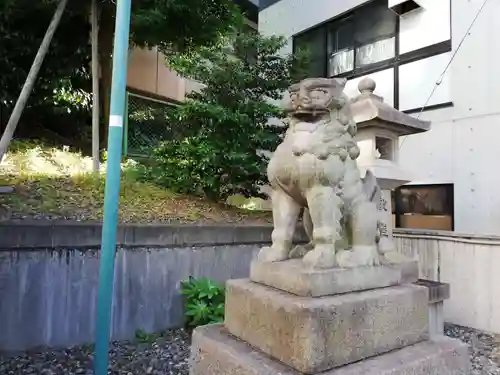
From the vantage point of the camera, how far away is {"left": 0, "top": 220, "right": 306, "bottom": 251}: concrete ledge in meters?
3.21

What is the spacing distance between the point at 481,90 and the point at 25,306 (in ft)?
20.3

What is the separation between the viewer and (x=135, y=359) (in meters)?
3.25

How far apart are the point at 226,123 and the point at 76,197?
2.00m

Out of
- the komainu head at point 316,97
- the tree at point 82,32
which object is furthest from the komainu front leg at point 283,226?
the tree at point 82,32

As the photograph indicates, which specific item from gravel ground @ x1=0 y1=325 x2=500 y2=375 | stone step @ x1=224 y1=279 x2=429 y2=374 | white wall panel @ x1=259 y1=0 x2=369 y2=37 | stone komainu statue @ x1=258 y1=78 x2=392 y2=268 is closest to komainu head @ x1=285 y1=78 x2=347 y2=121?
stone komainu statue @ x1=258 y1=78 x2=392 y2=268

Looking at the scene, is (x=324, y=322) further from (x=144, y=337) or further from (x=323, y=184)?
(x=144, y=337)

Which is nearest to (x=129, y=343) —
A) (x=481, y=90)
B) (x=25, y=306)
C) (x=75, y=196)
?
(x=25, y=306)

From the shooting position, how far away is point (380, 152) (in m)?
4.13

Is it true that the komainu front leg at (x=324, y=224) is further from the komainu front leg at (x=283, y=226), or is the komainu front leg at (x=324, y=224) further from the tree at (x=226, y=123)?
the tree at (x=226, y=123)

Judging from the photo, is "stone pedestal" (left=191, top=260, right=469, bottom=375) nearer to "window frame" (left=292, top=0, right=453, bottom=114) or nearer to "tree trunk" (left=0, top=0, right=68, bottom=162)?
"tree trunk" (left=0, top=0, right=68, bottom=162)

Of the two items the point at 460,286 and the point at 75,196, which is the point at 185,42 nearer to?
the point at 75,196

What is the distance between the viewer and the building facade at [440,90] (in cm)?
532

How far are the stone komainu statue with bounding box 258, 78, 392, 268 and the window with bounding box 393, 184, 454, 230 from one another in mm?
4495

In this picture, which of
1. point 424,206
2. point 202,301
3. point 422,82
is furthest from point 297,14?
point 202,301
